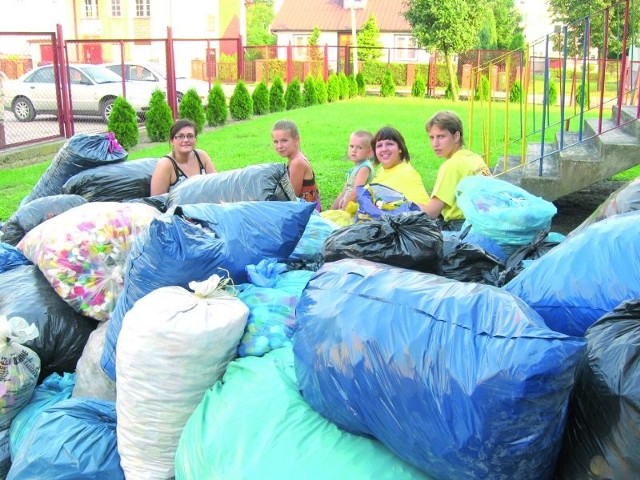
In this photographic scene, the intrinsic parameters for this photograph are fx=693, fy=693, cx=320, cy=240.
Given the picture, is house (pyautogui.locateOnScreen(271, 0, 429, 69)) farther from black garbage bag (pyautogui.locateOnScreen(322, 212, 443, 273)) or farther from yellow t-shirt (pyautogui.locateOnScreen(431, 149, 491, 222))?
black garbage bag (pyautogui.locateOnScreen(322, 212, 443, 273))

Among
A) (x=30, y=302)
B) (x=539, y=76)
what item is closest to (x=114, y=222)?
(x=30, y=302)

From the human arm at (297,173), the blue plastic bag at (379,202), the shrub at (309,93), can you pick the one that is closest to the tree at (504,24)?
the shrub at (309,93)

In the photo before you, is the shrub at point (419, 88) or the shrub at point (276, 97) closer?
the shrub at point (276, 97)

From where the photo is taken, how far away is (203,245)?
2445mm

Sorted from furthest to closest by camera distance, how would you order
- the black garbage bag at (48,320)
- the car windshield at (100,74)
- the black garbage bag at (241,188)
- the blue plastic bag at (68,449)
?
the car windshield at (100,74), the black garbage bag at (241,188), the black garbage bag at (48,320), the blue plastic bag at (68,449)

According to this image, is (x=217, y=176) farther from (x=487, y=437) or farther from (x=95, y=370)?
(x=487, y=437)

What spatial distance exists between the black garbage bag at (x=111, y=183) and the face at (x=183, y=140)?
0.24 metres

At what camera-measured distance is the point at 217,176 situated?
349cm

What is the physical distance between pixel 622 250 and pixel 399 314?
0.74 metres

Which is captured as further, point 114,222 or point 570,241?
point 114,222

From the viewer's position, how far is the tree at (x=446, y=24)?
23812mm

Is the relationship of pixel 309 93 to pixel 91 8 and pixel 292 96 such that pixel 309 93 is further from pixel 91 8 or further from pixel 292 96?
pixel 91 8

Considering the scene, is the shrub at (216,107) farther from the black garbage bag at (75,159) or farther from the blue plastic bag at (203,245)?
→ the blue plastic bag at (203,245)

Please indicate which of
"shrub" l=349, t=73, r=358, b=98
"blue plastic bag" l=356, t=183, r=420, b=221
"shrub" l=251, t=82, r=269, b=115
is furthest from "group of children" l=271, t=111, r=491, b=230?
"shrub" l=349, t=73, r=358, b=98
